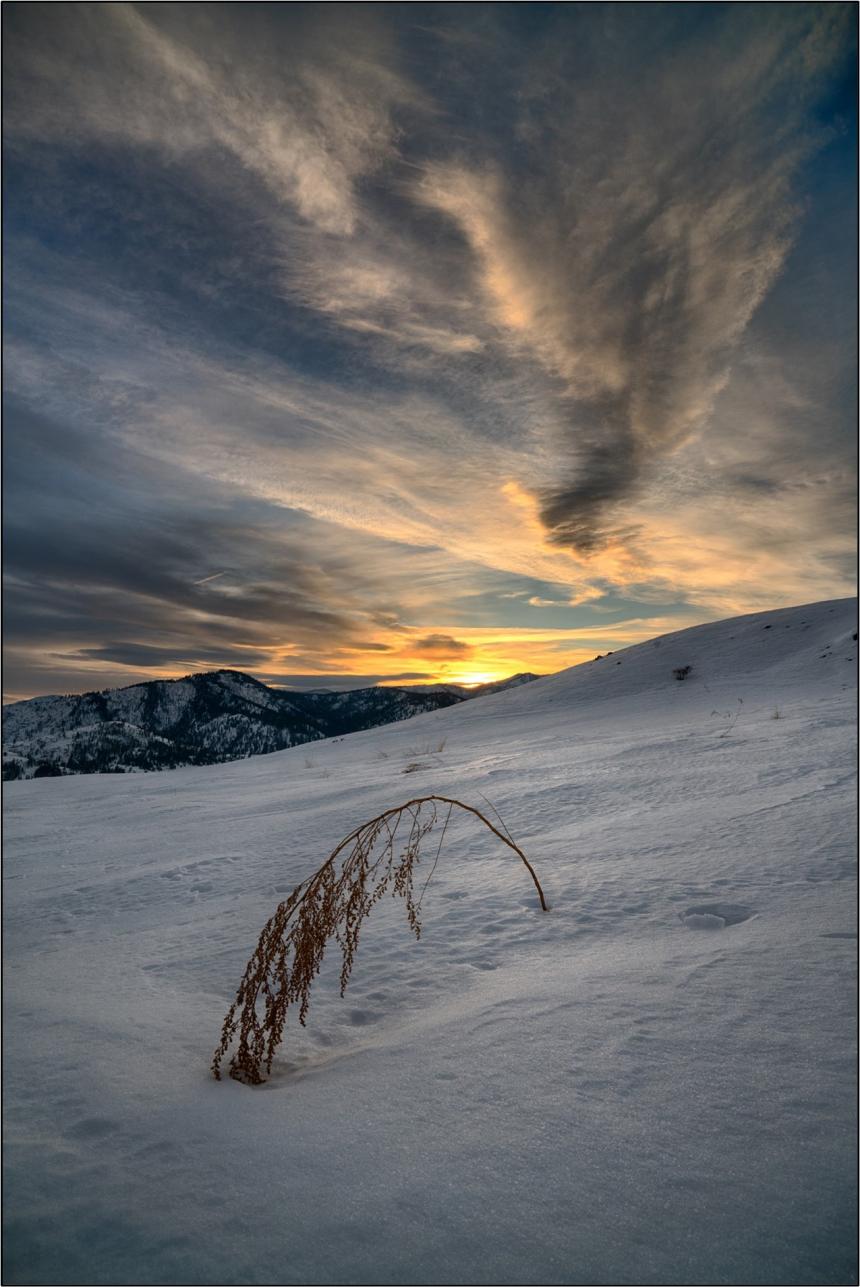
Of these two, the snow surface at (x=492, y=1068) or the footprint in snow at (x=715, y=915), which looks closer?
the snow surface at (x=492, y=1068)

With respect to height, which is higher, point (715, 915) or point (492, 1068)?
point (715, 915)

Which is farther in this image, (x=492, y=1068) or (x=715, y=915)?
(x=715, y=915)

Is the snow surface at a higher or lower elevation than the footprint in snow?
lower

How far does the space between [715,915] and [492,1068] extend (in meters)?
1.17

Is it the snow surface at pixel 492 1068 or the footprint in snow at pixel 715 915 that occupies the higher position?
the footprint in snow at pixel 715 915

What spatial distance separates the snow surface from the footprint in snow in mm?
13

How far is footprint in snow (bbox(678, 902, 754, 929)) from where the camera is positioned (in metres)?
2.27

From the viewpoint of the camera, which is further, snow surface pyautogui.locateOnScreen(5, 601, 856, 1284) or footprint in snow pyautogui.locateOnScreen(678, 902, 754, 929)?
footprint in snow pyautogui.locateOnScreen(678, 902, 754, 929)

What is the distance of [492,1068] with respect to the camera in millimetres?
1618

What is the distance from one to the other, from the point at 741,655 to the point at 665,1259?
12805 mm

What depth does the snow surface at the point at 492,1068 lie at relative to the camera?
1.12 metres

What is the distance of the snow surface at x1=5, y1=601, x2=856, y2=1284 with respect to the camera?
1.12 m

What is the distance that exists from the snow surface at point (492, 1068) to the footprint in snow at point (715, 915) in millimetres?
13

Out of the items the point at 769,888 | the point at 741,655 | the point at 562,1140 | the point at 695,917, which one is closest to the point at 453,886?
the point at 695,917
